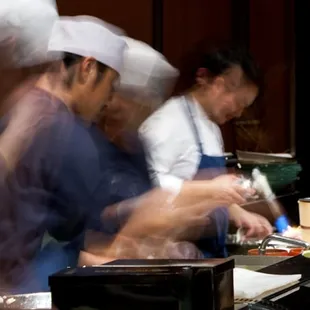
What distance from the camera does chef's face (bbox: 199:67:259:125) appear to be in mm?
2990

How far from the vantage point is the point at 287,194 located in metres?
4.69

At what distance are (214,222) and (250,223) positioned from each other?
0.18 m

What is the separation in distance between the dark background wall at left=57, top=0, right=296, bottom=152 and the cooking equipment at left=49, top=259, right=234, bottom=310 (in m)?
1.77

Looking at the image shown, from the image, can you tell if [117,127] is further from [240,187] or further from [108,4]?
[108,4]

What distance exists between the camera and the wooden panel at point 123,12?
336 cm

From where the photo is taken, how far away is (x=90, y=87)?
2.21 m

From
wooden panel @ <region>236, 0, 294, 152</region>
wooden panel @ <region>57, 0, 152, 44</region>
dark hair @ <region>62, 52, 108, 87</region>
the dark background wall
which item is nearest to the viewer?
dark hair @ <region>62, 52, 108, 87</region>

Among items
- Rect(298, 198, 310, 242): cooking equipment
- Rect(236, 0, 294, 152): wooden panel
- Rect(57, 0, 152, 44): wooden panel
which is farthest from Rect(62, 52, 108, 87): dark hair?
Rect(236, 0, 294, 152): wooden panel

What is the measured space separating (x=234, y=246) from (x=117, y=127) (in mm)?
683

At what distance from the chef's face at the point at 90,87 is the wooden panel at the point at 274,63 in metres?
2.97

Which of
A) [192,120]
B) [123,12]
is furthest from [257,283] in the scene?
[123,12]

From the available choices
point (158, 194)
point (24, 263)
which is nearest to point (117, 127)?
point (158, 194)

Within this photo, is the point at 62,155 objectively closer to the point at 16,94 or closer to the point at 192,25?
the point at 16,94

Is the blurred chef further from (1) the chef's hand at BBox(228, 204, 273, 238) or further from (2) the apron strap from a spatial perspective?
(1) the chef's hand at BBox(228, 204, 273, 238)
